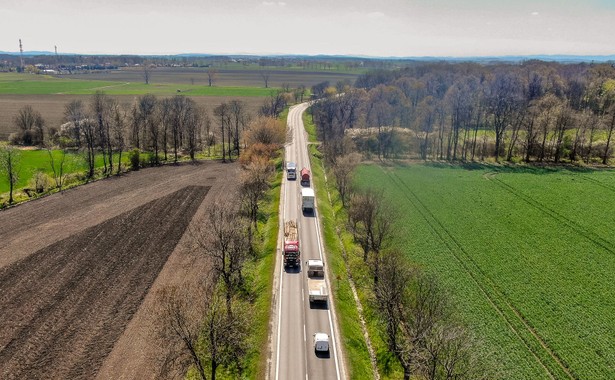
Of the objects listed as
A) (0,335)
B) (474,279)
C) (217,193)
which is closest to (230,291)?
(0,335)

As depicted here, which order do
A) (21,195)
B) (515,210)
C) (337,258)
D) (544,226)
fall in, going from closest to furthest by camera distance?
(337,258)
(544,226)
(515,210)
(21,195)

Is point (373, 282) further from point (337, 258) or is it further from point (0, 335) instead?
point (0, 335)

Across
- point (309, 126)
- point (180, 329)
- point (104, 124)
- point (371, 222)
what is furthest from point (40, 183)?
point (309, 126)

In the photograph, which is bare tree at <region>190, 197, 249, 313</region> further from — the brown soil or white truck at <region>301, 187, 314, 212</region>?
white truck at <region>301, 187, 314, 212</region>

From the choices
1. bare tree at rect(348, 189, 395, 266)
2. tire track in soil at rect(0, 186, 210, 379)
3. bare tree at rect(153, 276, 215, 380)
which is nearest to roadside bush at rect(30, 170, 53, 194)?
tire track in soil at rect(0, 186, 210, 379)

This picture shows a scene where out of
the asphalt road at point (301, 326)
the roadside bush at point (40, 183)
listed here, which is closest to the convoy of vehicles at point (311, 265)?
the asphalt road at point (301, 326)

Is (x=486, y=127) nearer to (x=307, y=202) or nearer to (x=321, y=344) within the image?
(x=307, y=202)

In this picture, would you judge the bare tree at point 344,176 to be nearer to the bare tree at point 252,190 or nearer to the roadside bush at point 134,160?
the bare tree at point 252,190
